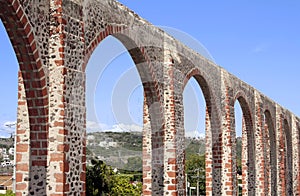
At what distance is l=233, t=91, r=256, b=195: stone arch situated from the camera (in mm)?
15812

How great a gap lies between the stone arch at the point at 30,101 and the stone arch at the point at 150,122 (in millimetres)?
3237

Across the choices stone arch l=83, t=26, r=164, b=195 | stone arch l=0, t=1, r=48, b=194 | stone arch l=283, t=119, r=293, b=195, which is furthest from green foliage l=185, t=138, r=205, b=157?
stone arch l=0, t=1, r=48, b=194

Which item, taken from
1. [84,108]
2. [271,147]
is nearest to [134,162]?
[271,147]

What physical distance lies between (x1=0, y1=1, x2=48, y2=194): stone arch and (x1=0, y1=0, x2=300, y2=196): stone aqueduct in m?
0.01

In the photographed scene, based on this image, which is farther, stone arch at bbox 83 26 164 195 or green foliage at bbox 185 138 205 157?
green foliage at bbox 185 138 205 157

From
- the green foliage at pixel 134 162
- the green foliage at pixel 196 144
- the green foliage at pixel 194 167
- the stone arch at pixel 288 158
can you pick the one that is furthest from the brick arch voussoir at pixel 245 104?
the green foliage at pixel 194 167

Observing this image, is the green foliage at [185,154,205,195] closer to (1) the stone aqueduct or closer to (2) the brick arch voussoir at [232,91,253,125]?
(1) the stone aqueduct

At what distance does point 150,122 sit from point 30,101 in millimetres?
4239

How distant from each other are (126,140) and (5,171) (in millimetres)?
30423

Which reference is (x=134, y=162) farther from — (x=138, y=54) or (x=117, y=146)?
(x=138, y=54)

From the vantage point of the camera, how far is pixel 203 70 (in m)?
12.0

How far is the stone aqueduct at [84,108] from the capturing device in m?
6.15

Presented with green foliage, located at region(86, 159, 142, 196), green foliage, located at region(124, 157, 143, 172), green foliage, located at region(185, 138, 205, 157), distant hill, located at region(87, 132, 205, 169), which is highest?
green foliage, located at region(185, 138, 205, 157)

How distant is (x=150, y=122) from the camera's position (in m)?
10.1
